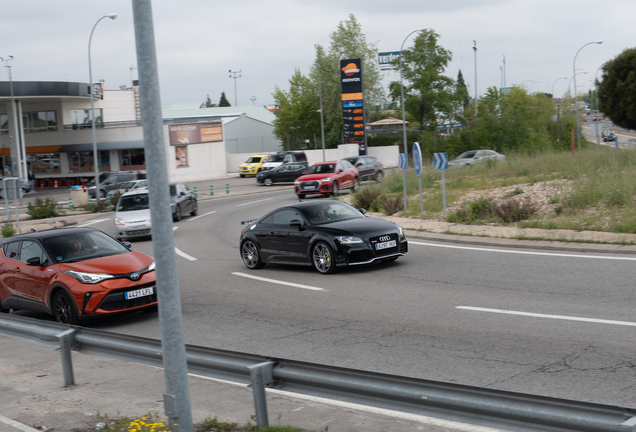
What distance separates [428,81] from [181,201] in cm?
3632

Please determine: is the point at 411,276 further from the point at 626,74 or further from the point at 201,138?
the point at 201,138

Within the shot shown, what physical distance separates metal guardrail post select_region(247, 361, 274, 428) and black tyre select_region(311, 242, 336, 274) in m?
8.16

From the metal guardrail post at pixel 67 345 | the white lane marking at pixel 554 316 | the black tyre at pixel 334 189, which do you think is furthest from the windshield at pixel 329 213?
the black tyre at pixel 334 189

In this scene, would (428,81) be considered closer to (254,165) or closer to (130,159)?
(254,165)

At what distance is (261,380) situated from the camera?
4.94m

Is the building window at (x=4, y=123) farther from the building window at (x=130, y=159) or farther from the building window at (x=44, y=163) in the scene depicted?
the building window at (x=130, y=159)

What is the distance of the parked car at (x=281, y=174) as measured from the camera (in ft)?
155

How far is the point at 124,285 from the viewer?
10336 millimetres

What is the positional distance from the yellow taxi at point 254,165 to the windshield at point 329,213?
4404 centimetres

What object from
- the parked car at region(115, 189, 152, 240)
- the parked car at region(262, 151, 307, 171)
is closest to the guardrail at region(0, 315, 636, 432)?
the parked car at region(115, 189, 152, 240)

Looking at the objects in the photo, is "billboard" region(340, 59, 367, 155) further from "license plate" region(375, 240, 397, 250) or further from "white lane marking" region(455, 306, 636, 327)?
"white lane marking" region(455, 306, 636, 327)

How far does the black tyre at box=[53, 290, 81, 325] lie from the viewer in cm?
1027

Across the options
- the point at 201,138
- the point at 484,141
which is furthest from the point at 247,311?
the point at 201,138

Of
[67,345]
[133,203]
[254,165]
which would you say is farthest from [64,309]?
[254,165]
